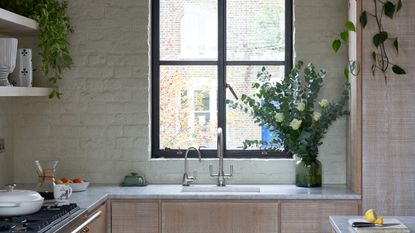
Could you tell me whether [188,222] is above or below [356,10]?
below

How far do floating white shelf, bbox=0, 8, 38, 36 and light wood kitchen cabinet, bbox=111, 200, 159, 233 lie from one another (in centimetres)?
132

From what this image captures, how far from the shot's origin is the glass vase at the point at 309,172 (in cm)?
548

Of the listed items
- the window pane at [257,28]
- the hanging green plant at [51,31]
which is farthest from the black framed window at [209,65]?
the hanging green plant at [51,31]

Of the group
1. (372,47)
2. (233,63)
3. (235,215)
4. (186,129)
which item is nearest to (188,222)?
(235,215)

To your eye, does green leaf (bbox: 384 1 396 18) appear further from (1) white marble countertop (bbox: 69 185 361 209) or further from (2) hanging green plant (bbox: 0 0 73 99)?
(2) hanging green plant (bbox: 0 0 73 99)

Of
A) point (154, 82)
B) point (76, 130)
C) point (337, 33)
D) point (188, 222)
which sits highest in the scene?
point (337, 33)

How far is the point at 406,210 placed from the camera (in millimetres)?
5148

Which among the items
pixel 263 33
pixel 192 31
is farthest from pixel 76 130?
pixel 263 33

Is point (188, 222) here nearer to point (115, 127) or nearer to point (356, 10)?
point (115, 127)

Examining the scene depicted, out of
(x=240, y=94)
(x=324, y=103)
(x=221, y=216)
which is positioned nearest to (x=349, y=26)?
(x=324, y=103)

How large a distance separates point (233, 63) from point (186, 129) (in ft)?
2.04

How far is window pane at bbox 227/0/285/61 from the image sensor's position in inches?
230

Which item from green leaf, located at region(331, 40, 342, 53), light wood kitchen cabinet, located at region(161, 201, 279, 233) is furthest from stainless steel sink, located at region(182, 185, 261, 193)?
green leaf, located at region(331, 40, 342, 53)

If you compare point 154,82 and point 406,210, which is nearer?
point 406,210
